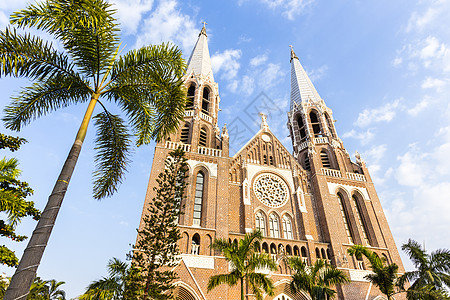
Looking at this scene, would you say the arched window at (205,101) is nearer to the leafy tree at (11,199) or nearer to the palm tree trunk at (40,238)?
the leafy tree at (11,199)

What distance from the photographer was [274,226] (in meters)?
21.9

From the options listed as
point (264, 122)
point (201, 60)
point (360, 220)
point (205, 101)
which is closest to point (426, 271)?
point (360, 220)

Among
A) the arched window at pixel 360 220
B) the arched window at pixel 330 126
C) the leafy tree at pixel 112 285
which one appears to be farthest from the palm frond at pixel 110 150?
the arched window at pixel 330 126

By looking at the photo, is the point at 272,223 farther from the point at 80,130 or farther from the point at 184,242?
the point at 80,130

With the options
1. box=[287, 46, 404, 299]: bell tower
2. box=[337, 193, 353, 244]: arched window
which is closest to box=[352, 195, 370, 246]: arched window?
box=[287, 46, 404, 299]: bell tower

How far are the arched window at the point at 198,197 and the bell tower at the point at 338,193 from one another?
935 centimetres


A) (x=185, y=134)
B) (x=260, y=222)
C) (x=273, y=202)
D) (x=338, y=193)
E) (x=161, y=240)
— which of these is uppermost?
(x=185, y=134)

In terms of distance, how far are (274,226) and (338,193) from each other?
718 centimetres

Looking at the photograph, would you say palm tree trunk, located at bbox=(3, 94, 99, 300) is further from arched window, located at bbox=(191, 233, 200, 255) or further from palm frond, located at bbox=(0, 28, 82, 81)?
arched window, located at bbox=(191, 233, 200, 255)

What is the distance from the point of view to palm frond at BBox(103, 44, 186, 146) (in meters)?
8.74

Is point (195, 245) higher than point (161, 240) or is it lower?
higher

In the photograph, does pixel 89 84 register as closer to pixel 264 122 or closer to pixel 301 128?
pixel 264 122

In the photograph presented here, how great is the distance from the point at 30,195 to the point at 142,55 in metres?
7.93

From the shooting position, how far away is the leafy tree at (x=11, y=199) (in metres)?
9.34
